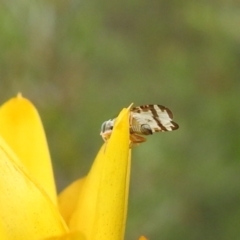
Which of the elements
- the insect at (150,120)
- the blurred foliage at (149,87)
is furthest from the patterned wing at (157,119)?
the blurred foliage at (149,87)

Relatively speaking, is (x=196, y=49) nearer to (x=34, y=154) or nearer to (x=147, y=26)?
(x=147, y=26)

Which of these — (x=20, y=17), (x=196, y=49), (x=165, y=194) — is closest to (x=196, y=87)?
(x=196, y=49)

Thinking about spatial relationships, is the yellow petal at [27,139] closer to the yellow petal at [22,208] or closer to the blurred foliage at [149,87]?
the yellow petal at [22,208]

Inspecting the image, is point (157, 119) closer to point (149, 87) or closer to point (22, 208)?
point (22, 208)

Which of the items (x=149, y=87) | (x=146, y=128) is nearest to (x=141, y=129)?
(x=146, y=128)

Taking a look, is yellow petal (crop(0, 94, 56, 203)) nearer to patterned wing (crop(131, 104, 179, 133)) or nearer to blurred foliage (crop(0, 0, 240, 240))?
patterned wing (crop(131, 104, 179, 133))

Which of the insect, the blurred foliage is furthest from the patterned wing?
the blurred foliage
